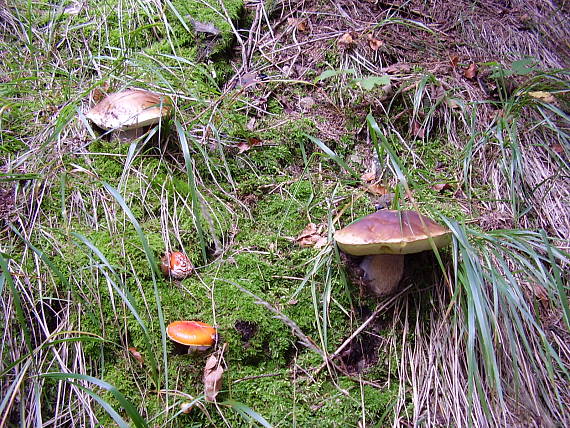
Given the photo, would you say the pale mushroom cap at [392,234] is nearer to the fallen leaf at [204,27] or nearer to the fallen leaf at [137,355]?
the fallen leaf at [137,355]

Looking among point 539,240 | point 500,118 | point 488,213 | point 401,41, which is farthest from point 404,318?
point 401,41

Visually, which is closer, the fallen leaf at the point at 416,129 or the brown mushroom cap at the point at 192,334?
the brown mushroom cap at the point at 192,334

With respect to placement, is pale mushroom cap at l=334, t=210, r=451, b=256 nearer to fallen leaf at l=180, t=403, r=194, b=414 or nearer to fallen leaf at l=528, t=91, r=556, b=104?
fallen leaf at l=180, t=403, r=194, b=414

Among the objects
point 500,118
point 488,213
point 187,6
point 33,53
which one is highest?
point 187,6

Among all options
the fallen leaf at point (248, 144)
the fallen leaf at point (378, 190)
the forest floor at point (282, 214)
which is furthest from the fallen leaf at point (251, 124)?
the fallen leaf at point (378, 190)

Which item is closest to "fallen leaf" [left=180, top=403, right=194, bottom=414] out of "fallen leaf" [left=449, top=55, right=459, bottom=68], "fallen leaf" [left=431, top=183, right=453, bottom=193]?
"fallen leaf" [left=431, top=183, right=453, bottom=193]

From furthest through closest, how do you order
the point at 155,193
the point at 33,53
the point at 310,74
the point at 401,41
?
the point at 401,41
the point at 310,74
the point at 33,53
the point at 155,193

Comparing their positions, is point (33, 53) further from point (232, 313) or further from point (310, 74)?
point (232, 313)

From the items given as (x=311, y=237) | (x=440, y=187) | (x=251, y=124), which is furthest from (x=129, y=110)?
(x=440, y=187)
